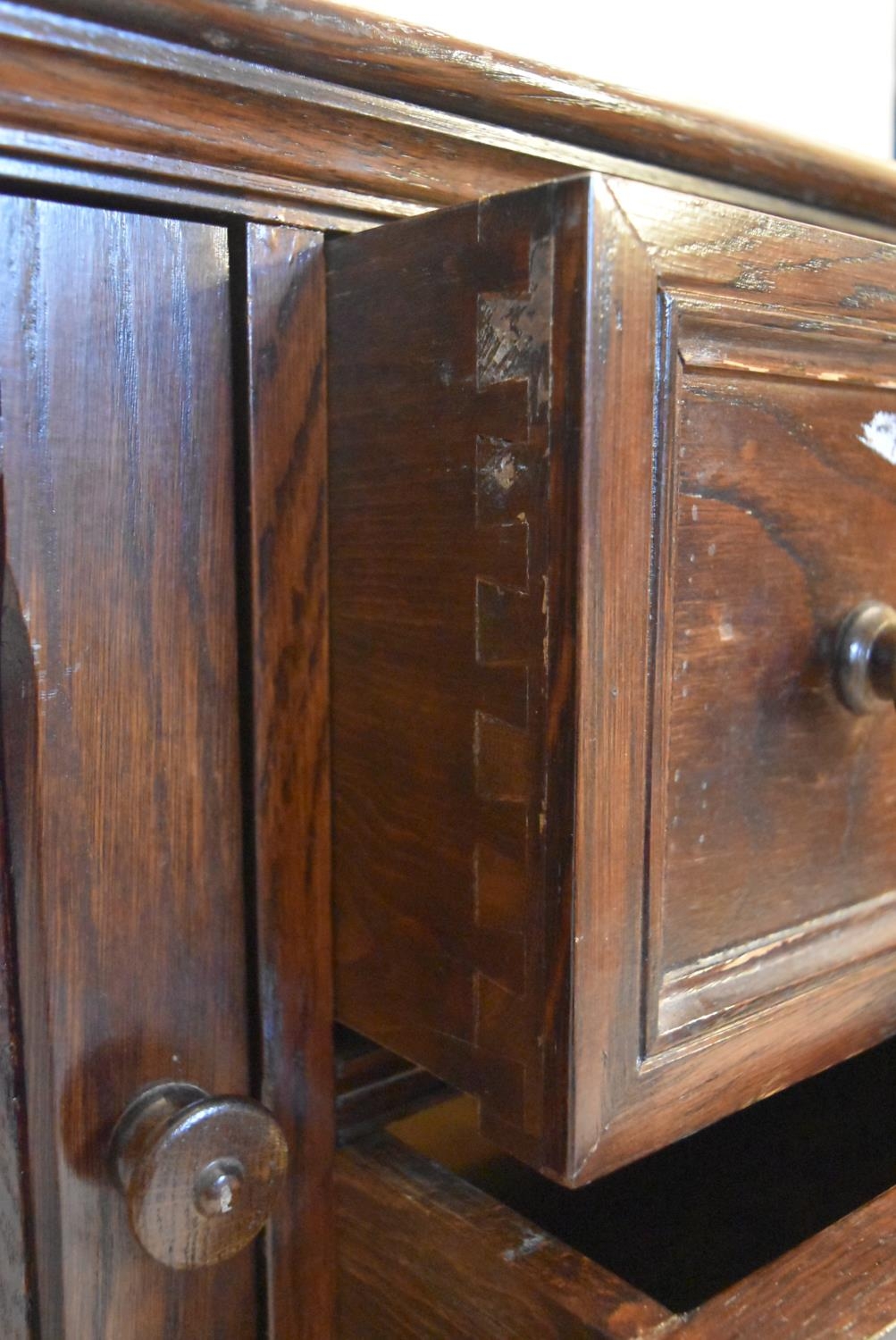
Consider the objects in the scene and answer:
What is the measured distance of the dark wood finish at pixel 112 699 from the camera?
387mm

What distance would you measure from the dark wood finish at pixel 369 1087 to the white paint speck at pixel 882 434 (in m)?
0.32

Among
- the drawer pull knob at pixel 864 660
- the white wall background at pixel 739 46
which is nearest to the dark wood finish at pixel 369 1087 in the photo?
the drawer pull knob at pixel 864 660

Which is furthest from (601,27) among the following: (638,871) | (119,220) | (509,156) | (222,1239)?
(222,1239)

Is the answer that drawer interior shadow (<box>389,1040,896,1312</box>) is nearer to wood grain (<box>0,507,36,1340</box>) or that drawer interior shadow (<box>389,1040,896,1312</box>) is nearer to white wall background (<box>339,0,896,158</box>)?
wood grain (<box>0,507,36,1340</box>)

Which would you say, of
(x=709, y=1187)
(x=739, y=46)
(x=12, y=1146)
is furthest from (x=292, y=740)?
(x=739, y=46)

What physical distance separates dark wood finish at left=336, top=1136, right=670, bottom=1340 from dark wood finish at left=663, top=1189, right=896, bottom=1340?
0.07 ft

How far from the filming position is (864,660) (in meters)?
0.45

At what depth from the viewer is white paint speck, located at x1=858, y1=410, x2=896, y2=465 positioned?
46 centimetres

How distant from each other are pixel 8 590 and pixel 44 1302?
27cm

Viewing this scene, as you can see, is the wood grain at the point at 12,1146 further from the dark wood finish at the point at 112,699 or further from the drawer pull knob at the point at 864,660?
the drawer pull knob at the point at 864,660

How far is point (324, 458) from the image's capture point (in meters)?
0.45

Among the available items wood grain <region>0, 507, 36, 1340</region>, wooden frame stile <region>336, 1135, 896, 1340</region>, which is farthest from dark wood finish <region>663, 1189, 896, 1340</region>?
wood grain <region>0, 507, 36, 1340</region>

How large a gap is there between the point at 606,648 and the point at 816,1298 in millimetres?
234

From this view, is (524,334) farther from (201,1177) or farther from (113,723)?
(201,1177)
